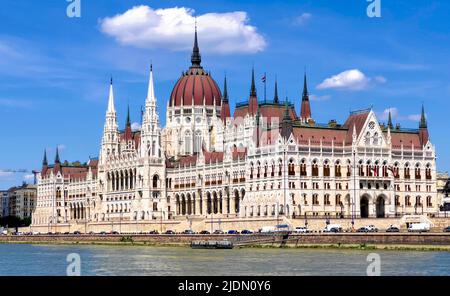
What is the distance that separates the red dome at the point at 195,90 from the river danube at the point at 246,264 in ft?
284

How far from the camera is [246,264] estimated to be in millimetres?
75938

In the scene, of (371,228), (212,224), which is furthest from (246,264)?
(212,224)

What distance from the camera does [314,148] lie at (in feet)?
445

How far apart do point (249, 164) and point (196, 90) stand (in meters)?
41.5

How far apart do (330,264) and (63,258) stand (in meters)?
30.8

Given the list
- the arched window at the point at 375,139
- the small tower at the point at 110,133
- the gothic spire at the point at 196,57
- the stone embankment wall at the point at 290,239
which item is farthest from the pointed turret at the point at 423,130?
the small tower at the point at 110,133

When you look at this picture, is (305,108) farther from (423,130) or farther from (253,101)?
(423,130)

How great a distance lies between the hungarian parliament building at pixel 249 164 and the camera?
135m

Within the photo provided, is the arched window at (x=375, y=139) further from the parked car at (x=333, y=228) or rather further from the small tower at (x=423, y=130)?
the parked car at (x=333, y=228)
